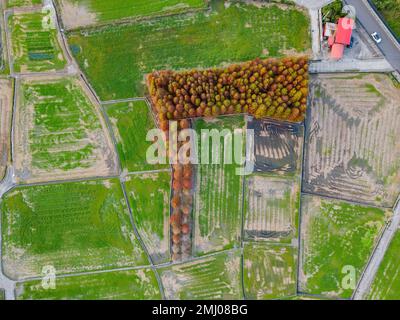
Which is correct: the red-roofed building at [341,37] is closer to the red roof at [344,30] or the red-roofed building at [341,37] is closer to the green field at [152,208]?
the red roof at [344,30]

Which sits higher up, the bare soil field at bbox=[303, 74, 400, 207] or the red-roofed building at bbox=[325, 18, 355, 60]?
the red-roofed building at bbox=[325, 18, 355, 60]

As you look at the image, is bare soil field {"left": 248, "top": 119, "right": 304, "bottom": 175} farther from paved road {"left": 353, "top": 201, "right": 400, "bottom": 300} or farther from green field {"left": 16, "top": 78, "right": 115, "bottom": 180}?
green field {"left": 16, "top": 78, "right": 115, "bottom": 180}

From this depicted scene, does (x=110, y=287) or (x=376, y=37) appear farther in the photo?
(x=110, y=287)

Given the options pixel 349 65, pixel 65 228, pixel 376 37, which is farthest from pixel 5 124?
pixel 376 37

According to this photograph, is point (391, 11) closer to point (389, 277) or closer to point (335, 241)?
point (335, 241)

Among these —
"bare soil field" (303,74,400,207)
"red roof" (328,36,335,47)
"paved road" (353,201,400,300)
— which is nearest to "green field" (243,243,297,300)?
"paved road" (353,201,400,300)
